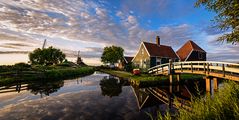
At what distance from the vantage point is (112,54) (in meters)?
73.5

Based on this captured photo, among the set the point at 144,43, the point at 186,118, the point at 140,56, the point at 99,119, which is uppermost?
the point at 144,43

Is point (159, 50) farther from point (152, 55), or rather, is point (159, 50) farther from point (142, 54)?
point (142, 54)

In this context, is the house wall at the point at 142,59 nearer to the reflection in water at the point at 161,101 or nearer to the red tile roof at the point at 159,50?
the red tile roof at the point at 159,50

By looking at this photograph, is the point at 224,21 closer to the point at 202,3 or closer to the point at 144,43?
the point at 202,3

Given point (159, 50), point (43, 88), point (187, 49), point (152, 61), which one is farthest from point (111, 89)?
point (187, 49)

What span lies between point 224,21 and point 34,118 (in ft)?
38.3

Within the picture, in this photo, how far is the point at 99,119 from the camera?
8.59m

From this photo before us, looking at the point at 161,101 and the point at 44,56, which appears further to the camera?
the point at 44,56

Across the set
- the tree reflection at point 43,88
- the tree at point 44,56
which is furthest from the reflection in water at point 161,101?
the tree at point 44,56

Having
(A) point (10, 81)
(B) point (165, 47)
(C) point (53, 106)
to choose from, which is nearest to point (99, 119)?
(C) point (53, 106)

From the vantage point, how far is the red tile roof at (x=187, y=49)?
138ft

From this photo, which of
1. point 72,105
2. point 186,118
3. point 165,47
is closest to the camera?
point 186,118

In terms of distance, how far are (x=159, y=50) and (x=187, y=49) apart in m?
7.28

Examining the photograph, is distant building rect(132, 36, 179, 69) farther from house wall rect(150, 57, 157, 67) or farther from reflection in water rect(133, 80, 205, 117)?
reflection in water rect(133, 80, 205, 117)
